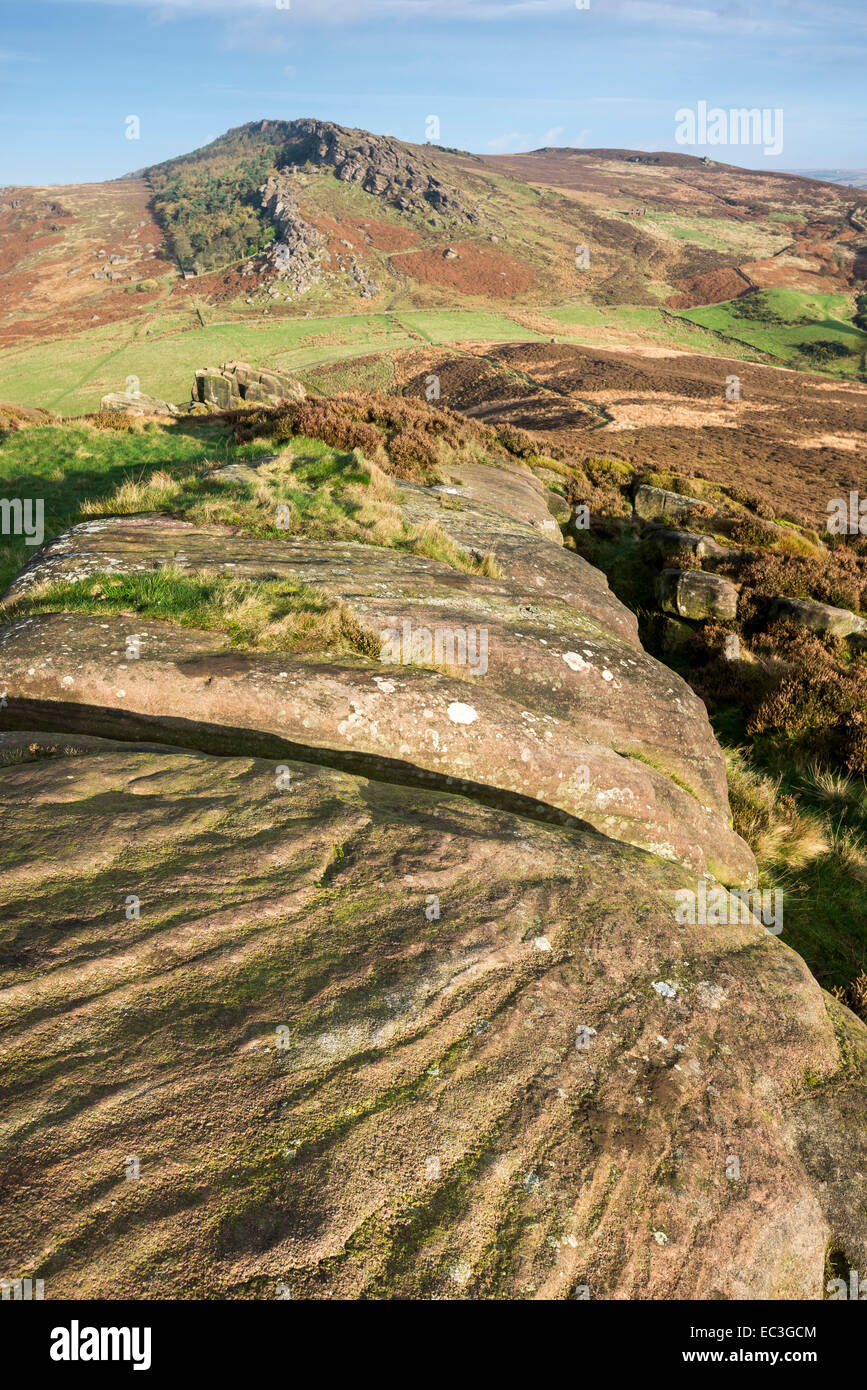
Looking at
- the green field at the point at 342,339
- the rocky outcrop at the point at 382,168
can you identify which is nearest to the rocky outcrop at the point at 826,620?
the green field at the point at 342,339

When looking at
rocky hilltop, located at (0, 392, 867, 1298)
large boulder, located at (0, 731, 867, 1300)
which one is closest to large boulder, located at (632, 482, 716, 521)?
rocky hilltop, located at (0, 392, 867, 1298)

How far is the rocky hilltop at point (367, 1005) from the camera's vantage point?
2754 mm

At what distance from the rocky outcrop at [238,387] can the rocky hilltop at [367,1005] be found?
38142 millimetres

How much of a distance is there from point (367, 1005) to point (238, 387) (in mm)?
45492

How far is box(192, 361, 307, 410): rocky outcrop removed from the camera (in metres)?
40.7

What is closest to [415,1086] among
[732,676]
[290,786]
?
[290,786]

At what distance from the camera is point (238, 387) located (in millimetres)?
41812

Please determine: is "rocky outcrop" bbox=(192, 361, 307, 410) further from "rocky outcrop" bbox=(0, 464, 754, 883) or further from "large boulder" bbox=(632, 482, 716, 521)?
"rocky outcrop" bbox=(0, 464, 754, 883)

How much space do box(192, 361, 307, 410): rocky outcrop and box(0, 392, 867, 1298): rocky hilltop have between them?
125 feet

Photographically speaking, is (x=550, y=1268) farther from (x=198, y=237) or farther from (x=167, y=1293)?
(x=198, y=237)

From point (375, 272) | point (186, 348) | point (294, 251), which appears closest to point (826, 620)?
point (186, 348)

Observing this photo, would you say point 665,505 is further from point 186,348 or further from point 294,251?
point 294,251
